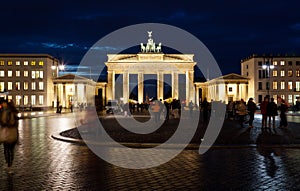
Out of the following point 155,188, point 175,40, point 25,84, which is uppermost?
point 175,40

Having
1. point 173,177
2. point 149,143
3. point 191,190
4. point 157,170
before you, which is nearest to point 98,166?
point 157,170

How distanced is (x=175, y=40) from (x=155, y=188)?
9489 centimetres

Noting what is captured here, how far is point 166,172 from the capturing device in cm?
995

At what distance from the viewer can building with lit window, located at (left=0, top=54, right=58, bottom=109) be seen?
97.8 metres

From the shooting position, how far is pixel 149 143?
15422 millimetres

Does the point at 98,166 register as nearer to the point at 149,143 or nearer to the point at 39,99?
the point at 149,143

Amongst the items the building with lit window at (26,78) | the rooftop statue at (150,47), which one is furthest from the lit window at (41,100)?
the rooftop statue at (150,47)

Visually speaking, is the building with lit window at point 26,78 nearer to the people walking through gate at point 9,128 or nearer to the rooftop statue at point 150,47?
the rooftop statue at point 150,47

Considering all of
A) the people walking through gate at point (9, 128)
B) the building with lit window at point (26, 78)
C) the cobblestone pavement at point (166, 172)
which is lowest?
the cobblestone pavement at point (166, 172)

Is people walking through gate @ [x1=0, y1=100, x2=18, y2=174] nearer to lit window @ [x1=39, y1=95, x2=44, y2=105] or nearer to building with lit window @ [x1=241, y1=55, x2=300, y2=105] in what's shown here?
lit window @ [x1=39, y1=95, x2=44, y2=105]

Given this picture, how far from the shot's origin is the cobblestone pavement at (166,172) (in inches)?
329

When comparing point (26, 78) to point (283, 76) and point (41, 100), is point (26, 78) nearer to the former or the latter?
point (41, 100)

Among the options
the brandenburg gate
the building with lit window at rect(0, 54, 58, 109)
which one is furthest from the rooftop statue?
the building with lit window at rect(0, 54, 58, 109)

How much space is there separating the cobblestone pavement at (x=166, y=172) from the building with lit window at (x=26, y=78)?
87.6 m
